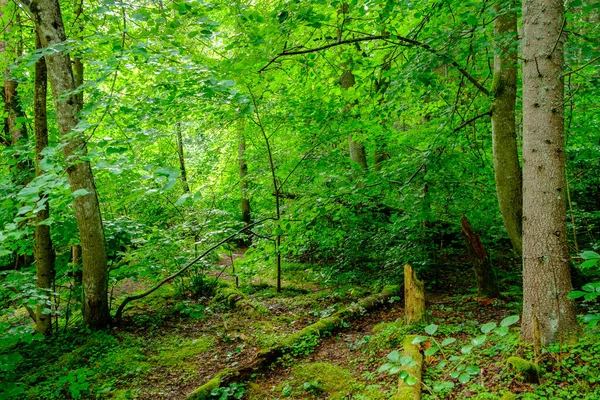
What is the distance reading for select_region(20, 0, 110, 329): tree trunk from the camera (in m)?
4.01

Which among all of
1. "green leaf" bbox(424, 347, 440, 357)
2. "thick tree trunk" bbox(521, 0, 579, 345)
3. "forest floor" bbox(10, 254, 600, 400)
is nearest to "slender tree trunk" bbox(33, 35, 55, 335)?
"forest floor" bbox(10, 254, 600, 400)

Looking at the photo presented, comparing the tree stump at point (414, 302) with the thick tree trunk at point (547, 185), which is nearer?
the thick tree trunk at point (547, 185)

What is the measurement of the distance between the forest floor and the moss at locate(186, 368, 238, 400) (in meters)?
0.09

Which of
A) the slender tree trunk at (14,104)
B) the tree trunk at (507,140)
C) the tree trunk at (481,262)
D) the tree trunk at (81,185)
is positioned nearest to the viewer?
the tree trunk at (81,185)

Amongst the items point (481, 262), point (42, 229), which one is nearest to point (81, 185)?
point (42, 229)

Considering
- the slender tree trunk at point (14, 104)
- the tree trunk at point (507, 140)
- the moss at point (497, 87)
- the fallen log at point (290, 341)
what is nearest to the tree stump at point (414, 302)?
the fallen log at point (290, 341)

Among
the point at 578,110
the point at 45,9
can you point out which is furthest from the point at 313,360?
the point at 578,110

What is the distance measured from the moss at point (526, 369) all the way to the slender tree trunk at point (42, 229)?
220 inches

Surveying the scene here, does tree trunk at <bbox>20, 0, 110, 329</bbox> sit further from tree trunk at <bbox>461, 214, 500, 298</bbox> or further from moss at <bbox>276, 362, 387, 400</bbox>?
tree trunk at <bbox>461, 214, 500, 298</bbox>

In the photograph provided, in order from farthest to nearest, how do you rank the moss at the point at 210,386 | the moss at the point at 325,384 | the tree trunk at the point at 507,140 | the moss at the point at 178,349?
the moss at the point at 178,349 → the tree trunk at the point at 507,140 → the moss at the point at 210,386 → the moss at the point at 325,384

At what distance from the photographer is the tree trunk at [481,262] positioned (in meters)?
5.36

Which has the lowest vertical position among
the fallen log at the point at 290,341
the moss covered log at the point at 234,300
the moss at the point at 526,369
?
the moss covered log at the point at 234,300

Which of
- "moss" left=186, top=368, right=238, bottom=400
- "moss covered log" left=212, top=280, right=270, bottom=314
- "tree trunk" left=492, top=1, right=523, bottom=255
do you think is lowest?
"moss covered log" left=212, top=280, right=270, bottom=314

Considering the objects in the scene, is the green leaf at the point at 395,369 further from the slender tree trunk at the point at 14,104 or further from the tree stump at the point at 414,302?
the slender tree trunk at the point at 14,104
